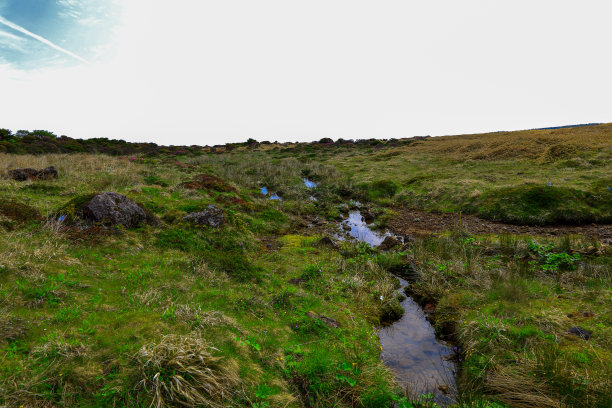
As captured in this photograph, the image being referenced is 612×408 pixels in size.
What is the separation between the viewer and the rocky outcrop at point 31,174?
12336mm

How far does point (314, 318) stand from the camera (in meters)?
6.14

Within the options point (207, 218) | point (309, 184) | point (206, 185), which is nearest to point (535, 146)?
point (309, 184)

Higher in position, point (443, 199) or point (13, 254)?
point (13, 254)

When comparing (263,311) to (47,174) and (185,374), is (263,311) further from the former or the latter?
(47,174)

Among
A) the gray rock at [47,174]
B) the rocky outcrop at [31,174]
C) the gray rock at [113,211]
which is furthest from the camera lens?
the gray rock at [47,174]

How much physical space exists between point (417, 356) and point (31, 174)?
17.9 metres

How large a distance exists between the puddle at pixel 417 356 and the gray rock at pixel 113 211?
27.6ft

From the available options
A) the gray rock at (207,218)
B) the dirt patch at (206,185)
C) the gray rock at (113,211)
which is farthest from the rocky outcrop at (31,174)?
the gray rock at (207,218)

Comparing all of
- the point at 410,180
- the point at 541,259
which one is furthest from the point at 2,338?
the point at 410,180

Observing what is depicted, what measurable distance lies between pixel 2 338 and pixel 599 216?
66.0ft

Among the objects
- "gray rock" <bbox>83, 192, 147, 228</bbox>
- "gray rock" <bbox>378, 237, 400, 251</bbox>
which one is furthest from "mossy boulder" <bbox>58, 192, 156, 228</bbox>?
"gray rock" <bbox>378, 237, 400, 251</bbox>

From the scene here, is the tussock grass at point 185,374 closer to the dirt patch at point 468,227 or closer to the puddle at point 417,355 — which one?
the puddle at point 417,355

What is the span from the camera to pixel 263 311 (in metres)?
6.16

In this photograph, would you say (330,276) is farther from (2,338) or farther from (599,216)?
(599,216)
